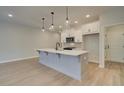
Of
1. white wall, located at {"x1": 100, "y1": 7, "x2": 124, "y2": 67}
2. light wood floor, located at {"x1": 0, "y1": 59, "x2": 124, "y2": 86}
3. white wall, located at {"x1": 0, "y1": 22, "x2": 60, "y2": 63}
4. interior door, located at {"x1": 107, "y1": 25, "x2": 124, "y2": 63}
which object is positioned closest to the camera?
light wood floor, located at {"x1": 0, "y1": 59, "x2": 124, "y2": 86}

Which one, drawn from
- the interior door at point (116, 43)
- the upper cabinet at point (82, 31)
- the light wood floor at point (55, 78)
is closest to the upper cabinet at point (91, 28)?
the upper cabinet at point (82, 31)

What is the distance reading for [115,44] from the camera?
541 cm

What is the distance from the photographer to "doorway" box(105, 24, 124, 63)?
514cm

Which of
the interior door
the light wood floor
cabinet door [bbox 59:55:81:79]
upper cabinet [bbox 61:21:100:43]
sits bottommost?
the light wood floor

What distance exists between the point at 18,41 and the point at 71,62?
4.77 metres

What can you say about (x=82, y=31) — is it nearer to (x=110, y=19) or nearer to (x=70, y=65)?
(x=110, y=19)

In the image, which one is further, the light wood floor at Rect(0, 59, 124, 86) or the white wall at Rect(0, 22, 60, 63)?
the white wall at Rect(0, 22, 60, 63)

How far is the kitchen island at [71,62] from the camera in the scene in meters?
2.86

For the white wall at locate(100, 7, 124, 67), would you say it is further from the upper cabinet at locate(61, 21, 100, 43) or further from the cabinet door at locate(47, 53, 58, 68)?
the cabinet door at locate(47, 53, 58, 68)

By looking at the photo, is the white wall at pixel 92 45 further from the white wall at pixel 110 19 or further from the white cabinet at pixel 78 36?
the white wall at pixel 110 19

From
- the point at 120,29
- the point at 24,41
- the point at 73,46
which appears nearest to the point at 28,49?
the point at 24,41

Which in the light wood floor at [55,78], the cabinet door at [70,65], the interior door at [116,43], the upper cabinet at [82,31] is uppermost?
the upper cabinet at [82,31]

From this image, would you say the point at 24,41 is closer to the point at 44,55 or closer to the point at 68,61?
the point at 44,55

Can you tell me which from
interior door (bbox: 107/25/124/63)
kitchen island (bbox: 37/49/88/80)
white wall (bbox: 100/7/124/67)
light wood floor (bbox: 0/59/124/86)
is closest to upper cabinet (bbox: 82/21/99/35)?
white wall (bbox: 100/7/124/67)
